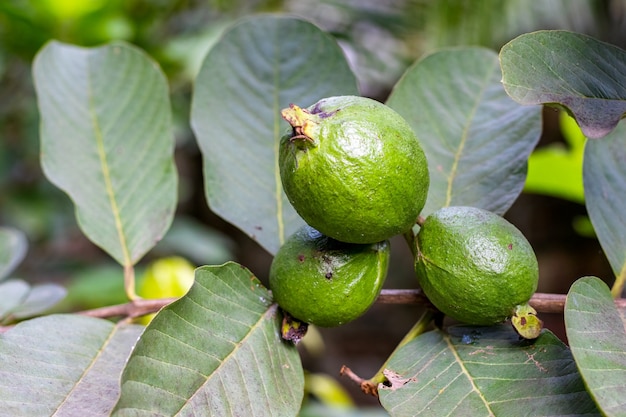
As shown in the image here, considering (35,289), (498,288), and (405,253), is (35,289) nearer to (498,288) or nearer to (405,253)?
(498,288)

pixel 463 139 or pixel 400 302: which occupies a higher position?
pixel 463 139

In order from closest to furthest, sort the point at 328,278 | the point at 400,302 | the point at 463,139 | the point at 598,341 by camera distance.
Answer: the point at 598,341 < the point at 328,278 < the point at 400,302 < the point at 463,139

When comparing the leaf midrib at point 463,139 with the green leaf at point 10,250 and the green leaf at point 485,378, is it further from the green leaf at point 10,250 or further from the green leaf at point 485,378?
the green leaf at point 10,250

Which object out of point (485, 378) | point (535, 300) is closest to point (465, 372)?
point (485, 378)

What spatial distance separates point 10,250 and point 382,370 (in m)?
0.93

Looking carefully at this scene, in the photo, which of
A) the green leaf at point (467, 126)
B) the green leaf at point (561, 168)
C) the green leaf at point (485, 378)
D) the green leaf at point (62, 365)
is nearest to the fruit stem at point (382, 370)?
the green leaf at point (485, 378)

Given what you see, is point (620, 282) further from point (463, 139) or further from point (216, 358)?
Result: point (216, 358)

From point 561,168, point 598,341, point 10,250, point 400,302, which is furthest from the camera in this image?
point 561,168

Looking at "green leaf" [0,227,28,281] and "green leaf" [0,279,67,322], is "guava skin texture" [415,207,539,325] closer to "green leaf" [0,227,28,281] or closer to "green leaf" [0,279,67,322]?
"green leaf" [0,279,67,322]

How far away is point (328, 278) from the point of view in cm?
71

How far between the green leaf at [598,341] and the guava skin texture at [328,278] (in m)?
0.22

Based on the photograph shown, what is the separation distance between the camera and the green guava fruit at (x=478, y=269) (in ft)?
2.26

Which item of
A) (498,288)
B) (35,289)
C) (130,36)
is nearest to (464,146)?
(498,288)

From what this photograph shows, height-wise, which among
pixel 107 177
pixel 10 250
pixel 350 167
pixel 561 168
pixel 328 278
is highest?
pixel 350 167
